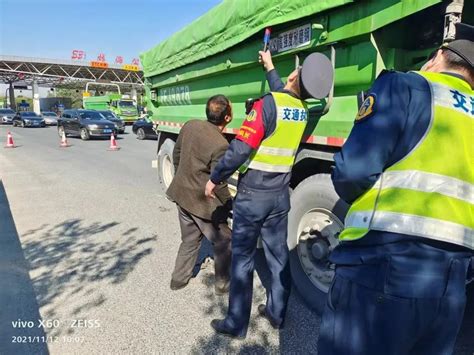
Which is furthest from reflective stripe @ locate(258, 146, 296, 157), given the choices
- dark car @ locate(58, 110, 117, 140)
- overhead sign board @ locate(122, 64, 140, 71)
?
overhead sign board @ locate(122, 64, 140, 71)

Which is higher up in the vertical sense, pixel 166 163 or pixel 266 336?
pixel 166 163

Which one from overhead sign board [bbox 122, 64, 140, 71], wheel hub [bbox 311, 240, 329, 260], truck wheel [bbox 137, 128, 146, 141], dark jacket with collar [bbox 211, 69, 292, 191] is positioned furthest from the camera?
overhead sign board [bbox 122, 64, 140, 71]

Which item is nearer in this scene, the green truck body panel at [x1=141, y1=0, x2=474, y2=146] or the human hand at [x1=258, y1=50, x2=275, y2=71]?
the green truck body panel at [x1=141, y1=0, x2=474, y2=146]

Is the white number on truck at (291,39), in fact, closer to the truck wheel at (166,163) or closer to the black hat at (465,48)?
the black hat at (465,48)

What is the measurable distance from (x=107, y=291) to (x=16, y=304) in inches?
29.8

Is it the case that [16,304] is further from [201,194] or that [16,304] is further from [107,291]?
[201,194]

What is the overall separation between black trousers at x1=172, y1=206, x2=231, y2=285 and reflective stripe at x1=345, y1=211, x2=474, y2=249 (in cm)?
229

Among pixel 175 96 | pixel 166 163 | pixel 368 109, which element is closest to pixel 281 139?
pixel 368 109

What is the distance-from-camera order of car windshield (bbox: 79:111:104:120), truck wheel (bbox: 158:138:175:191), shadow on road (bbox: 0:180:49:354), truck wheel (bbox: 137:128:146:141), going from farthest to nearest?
1. car windshield (bbox: 79:111:104:120)
2. truck wheel (bbox: 137:128:146:141)
3. truck wheel (bbox: 158:138:175:191)
4. shadow on road (bbox: 0:180:49:354)

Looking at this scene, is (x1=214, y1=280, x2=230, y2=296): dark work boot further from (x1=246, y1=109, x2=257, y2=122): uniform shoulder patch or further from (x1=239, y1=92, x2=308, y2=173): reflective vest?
(x1=246, y1=109, x2=257, y2=122): uniform shoulder patch

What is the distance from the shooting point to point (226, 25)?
4.14 metres

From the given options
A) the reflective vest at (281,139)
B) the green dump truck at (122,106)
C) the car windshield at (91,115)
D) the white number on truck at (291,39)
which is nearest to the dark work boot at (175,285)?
the reflective vest at (281,139)

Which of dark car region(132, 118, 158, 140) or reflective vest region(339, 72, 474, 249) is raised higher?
reflective vest region(339, 72, 474, 249)

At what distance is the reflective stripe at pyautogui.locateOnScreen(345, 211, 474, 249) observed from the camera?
1.33 m
